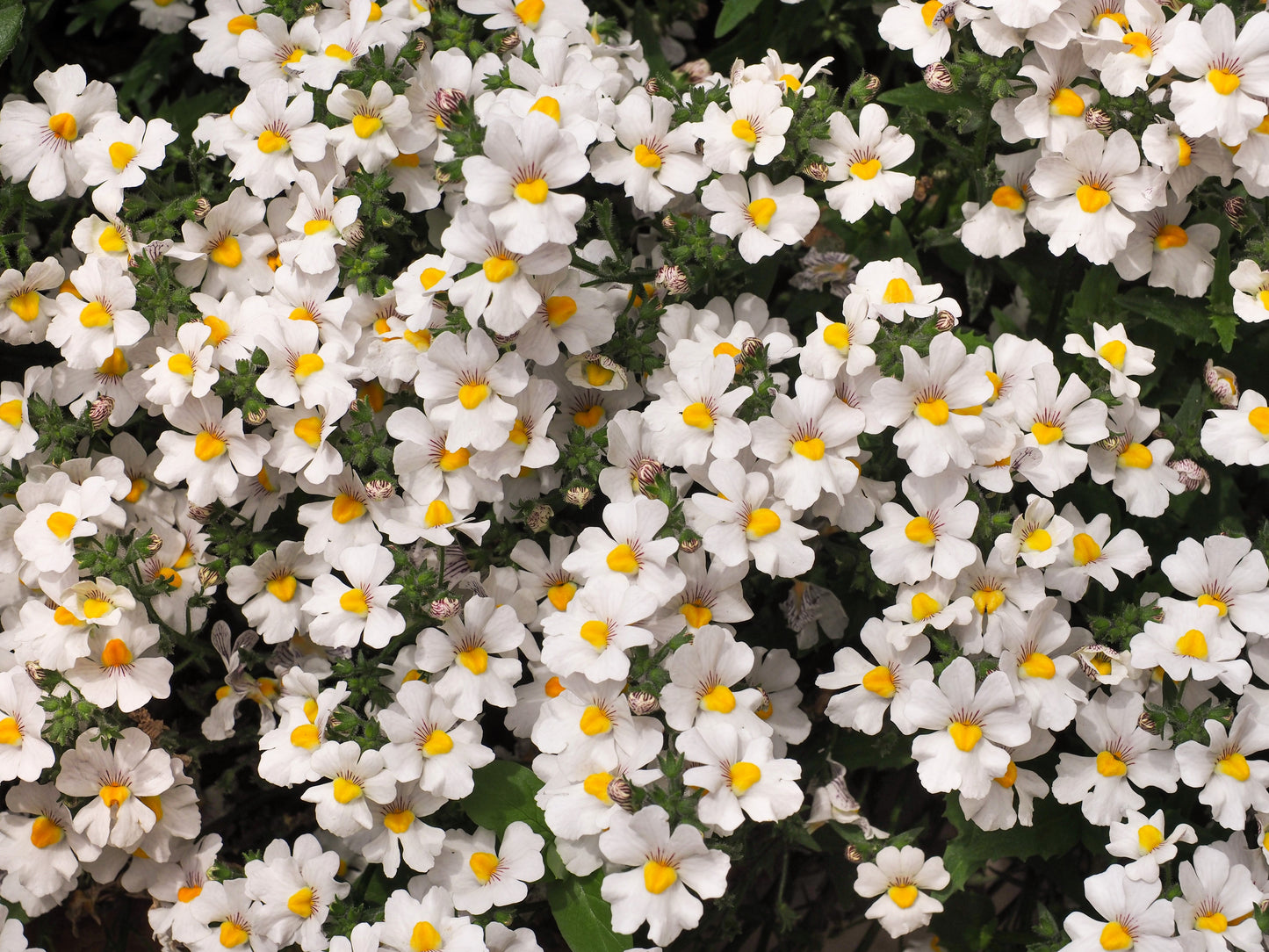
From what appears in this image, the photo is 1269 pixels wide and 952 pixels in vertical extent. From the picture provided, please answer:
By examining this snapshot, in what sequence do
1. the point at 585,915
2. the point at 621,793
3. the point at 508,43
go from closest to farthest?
the point at 621,793 < the point at 585,915 < the point at 508,43

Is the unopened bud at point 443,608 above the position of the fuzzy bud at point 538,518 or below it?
below

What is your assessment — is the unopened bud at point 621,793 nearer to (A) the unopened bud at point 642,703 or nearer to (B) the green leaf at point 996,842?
(A) the unopened bud at point 642,703

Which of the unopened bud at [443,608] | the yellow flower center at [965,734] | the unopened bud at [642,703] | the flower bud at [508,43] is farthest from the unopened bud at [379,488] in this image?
the yellow flower center at [965,734]

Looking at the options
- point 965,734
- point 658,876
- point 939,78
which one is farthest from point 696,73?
point 658,876

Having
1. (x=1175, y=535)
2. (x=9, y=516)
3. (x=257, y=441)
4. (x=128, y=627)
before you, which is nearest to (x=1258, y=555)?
(x=1175, y=535)

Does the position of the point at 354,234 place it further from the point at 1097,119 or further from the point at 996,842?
the point at 996,842

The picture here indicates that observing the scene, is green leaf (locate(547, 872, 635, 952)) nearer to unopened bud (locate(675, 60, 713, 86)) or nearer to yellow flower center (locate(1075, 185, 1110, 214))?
yellow flower center (locate(1075, 185, 1110, 214))

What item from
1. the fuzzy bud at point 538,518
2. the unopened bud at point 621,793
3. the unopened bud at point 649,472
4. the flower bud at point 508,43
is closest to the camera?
the unopened bud at point 621,793
